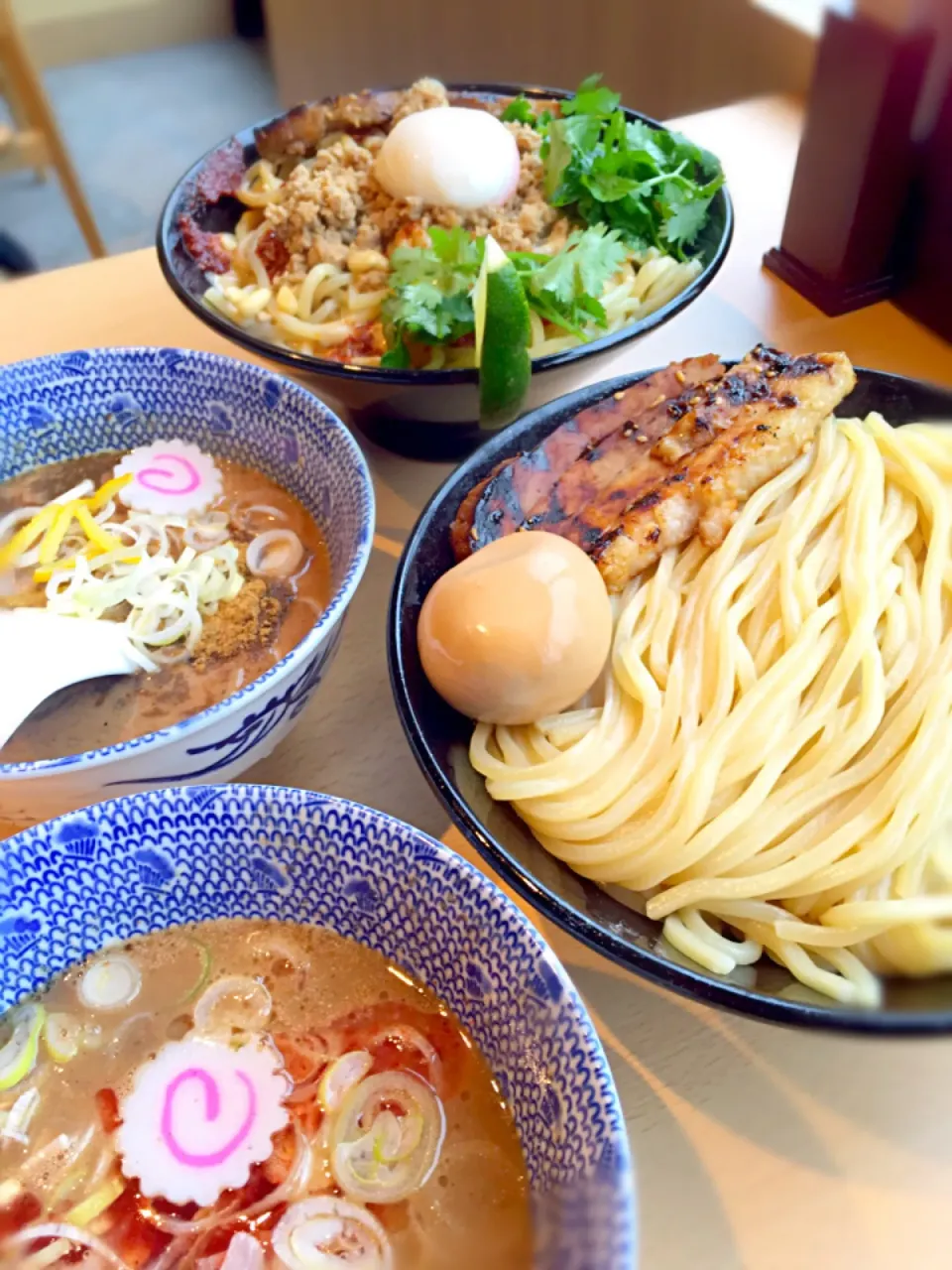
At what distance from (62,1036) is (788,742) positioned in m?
0.54

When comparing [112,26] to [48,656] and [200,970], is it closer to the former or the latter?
[48,656]

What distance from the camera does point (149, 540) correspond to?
0.94 m

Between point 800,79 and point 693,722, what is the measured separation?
7.66ft

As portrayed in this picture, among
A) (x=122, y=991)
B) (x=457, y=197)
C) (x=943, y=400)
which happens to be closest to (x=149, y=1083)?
(x=122, y=991)

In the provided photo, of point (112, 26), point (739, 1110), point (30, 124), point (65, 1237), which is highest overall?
point (65, 1237)

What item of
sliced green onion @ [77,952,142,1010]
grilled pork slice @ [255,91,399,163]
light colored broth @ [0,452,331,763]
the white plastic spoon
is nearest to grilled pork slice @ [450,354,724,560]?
light colored broth @ [0,452,331,763]

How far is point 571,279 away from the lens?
107 cm

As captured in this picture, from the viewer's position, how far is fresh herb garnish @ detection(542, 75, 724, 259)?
118 cm

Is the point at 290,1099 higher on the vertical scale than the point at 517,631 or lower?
lower

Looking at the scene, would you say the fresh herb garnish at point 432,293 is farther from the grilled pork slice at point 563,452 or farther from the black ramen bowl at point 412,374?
→ the grilled pork slice at point 563,452

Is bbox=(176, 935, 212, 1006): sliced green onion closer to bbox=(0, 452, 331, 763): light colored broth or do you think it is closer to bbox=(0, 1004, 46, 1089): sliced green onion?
bbox=(0, 1004, 46, 1089): sliced green onion

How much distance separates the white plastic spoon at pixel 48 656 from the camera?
29.8 inches

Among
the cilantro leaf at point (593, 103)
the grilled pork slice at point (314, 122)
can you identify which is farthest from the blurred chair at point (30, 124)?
the cilantro leaf at point (593, 103)

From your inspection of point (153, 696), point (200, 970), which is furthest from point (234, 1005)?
point (153, 696)
